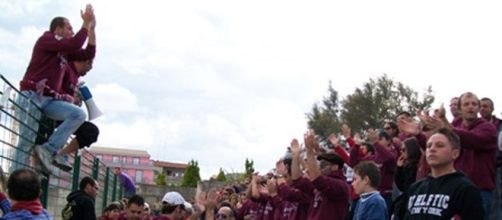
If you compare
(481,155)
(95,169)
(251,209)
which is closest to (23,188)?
(481,155)

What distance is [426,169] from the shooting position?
895 centimetres

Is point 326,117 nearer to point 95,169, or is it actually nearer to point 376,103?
point 376,103

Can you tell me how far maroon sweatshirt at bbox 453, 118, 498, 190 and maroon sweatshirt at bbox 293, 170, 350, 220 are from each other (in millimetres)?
1508

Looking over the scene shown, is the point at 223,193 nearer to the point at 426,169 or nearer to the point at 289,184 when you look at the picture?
the point at 289,184

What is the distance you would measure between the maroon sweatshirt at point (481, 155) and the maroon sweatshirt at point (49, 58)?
4148 millimetres

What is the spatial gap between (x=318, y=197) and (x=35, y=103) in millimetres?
3540

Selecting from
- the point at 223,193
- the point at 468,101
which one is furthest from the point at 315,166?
the point at 223,193

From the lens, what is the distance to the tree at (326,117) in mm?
46844

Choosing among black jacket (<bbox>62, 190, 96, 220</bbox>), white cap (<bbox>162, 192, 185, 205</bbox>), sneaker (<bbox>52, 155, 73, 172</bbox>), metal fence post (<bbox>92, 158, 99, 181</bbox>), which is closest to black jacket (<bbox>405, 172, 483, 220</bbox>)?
white cap (<bbox>162, 192, 185, 205</bbox>)

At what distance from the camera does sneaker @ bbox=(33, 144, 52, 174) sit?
9.23 m

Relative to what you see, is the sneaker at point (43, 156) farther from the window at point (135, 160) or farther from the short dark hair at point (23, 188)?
the window at point (135, 160)

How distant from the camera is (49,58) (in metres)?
9.11

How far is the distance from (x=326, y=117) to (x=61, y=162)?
38.6 meters

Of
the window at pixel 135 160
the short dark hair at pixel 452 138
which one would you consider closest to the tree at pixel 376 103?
the short dark hair at pixel 452 138
